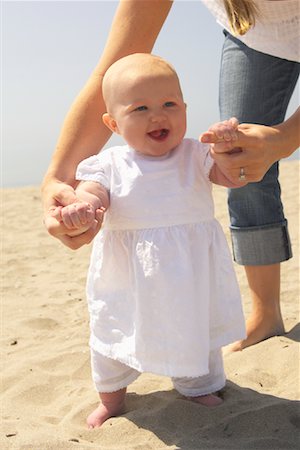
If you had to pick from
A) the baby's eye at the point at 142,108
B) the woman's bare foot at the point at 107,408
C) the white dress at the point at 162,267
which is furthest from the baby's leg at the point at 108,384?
the baby's eye at the point at 142,108

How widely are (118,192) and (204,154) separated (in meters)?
0.31

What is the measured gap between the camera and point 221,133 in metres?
2.07

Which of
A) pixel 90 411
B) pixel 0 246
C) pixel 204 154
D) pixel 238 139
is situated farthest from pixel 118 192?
pixel 0 246

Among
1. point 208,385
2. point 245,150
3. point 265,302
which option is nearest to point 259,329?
point 265,302

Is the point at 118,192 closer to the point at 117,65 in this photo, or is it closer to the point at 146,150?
the point at 146,150

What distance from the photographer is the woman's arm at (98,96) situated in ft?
8.61

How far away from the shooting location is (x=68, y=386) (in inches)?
119

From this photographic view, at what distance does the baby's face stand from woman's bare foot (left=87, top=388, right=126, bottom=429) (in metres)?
0.89

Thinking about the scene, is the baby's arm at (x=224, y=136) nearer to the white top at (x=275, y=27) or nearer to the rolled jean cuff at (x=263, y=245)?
the white top at (x=275, y=27)

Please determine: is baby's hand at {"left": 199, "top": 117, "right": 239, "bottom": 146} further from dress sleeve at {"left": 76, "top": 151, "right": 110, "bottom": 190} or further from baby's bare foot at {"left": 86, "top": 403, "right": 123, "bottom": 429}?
baby's bare foot at {"left": 86, "top": 403, "right": 123, "bottom": 429}

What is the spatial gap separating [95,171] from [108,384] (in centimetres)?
76

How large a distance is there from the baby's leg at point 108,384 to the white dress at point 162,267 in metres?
0.10

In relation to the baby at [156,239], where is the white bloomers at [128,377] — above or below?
below

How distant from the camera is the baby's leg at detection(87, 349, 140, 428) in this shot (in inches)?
99.1
